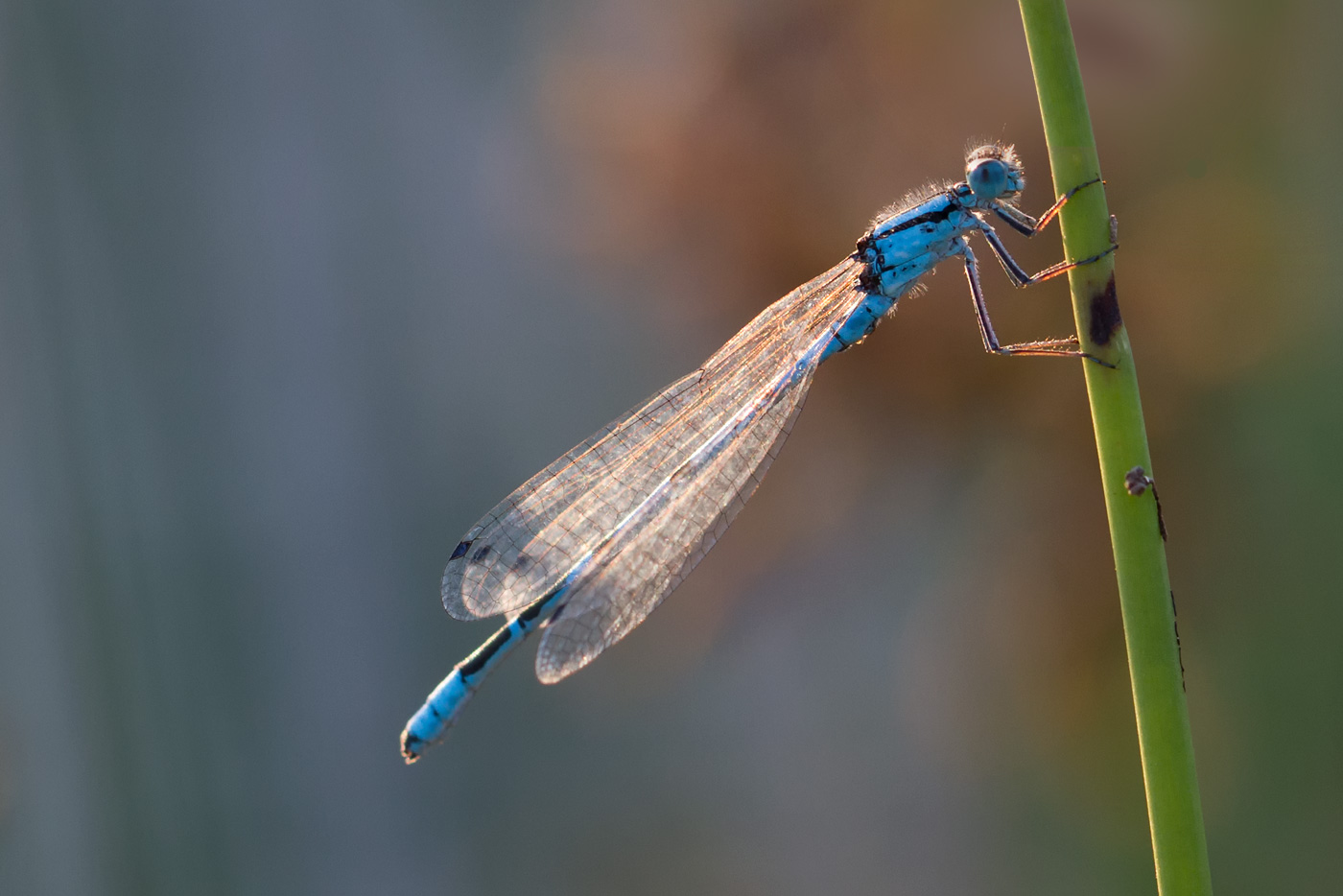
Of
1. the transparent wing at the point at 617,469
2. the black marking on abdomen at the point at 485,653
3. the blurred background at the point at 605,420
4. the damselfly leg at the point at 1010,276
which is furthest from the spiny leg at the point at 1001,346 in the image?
the black marking on abdomen at the point at 485,653

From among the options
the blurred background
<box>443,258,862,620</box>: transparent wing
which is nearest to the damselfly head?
<box>443,258,862,620</box>: transparent wing

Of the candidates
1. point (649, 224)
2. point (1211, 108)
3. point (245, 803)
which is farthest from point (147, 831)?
point (1211, 108)

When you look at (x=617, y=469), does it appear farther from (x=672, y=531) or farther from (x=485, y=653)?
(x=485, y=653)

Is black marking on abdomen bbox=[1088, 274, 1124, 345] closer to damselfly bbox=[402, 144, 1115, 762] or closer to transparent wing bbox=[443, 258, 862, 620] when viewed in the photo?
damselfly bbox=[402, 144, 1115, 762]

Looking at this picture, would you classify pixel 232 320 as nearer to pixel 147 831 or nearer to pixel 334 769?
pixel 334 769

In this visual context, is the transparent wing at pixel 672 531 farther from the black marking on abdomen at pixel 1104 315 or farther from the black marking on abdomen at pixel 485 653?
the black marking on abdomen at pixel 1104 315
